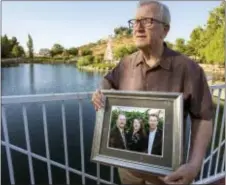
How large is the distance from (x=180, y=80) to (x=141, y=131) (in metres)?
0.23

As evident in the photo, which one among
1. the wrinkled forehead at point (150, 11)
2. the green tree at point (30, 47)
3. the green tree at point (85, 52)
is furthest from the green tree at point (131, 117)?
the green tree at point (30, 47)

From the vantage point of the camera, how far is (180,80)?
1.00 metres

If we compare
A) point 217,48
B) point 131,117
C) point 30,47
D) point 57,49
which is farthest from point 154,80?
point 57,49

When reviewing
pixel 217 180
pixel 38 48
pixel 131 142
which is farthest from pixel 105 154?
pixel 38 48

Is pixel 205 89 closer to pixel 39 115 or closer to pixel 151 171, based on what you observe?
pixel 151 171

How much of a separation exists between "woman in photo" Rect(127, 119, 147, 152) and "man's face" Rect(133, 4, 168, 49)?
287 millimetres

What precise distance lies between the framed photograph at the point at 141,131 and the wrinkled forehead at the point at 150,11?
0.90 feet

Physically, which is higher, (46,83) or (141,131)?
(141,131)

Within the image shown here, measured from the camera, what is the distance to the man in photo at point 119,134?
107cm

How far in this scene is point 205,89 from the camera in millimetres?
1004

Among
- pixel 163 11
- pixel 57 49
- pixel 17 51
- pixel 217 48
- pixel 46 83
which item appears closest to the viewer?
pixel 163 11

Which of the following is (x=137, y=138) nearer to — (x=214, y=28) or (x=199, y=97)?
(x=199, y=97)

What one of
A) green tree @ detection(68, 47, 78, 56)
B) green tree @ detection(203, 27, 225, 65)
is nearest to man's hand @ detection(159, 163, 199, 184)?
green tree @ detection(203, 27, 225, 65)

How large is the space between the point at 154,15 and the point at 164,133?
419 mm
